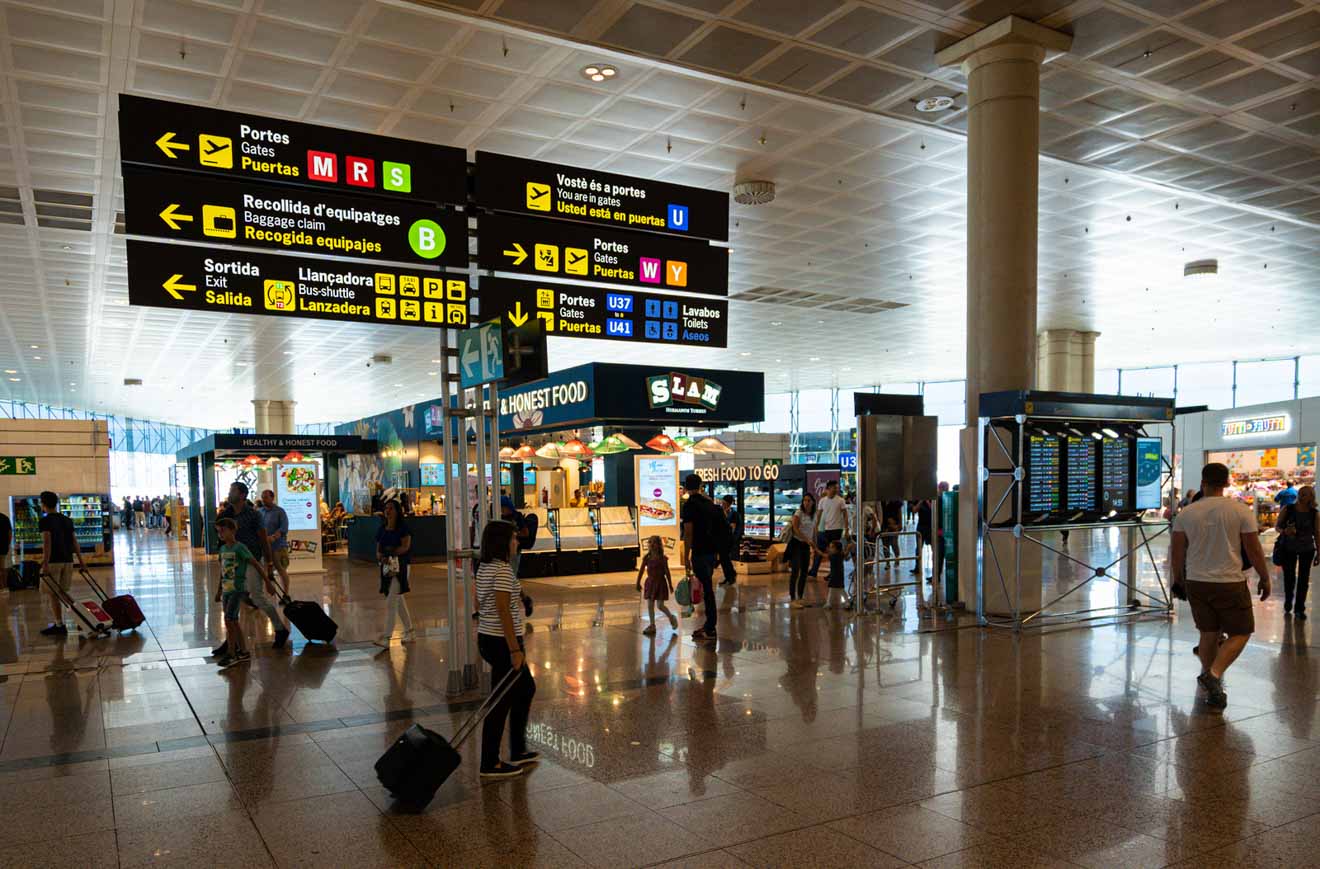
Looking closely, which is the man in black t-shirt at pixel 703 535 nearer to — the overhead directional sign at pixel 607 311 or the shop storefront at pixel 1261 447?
the overhead directional sign at pixel 607 311

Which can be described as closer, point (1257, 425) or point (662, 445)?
point (662, 445)

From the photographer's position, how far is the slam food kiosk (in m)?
16.2

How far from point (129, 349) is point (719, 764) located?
23.9 meters

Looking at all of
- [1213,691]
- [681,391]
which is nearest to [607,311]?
[1213,691]

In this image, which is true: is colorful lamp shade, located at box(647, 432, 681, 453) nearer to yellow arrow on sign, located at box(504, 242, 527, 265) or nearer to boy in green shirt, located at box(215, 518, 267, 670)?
boy in green shirt, located at box(215, 518, 267, 670)

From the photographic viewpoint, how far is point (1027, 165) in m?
9.61

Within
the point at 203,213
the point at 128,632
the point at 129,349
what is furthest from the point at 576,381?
the point at 129,349

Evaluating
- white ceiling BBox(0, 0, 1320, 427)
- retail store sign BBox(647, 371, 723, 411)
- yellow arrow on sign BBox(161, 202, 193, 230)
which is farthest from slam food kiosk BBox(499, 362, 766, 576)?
yellow arrow on sign BBox(161, 202, 193, 230)

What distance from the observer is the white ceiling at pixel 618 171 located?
8.85 meters

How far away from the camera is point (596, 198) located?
842 cm

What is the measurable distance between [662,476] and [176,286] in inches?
444

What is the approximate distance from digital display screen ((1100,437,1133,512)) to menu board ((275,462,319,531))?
1445cm

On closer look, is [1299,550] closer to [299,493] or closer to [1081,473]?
[1081,473]

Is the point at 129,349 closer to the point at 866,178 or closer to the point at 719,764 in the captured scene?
the point at 866,178
